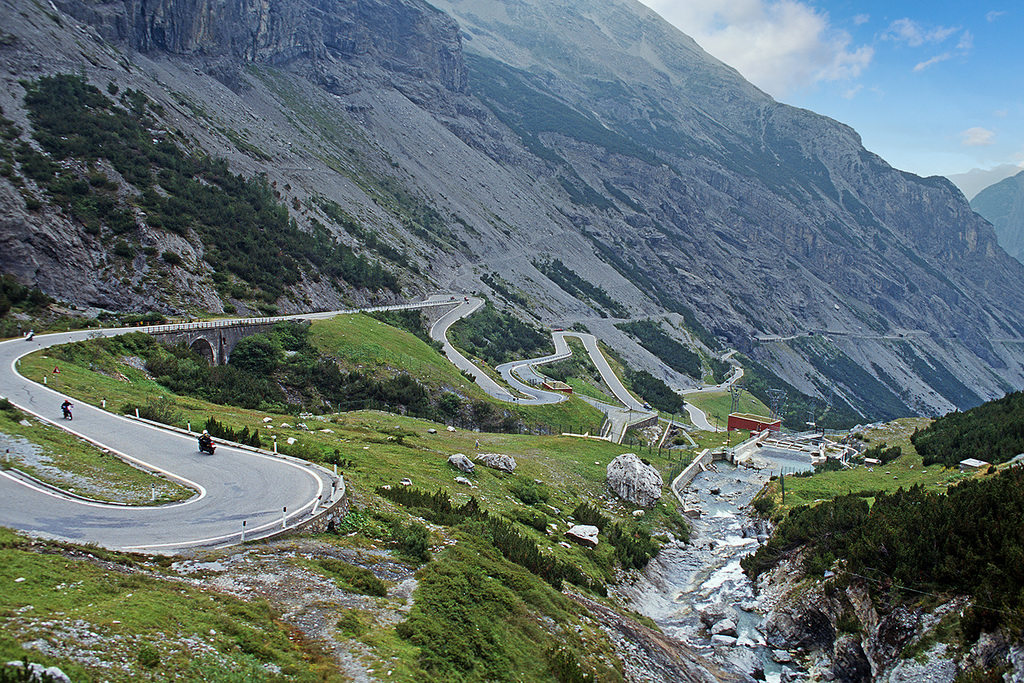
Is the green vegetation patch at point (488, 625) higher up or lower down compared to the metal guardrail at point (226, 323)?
lower down

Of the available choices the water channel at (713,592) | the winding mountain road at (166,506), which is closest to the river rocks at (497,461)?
the water channel at (713,592)

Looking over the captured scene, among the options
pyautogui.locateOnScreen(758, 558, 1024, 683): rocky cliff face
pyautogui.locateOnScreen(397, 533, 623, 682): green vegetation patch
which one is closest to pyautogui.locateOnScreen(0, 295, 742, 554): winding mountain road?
pyautogui.locateOnScreen(397, 533, 623, 682): green vegetation patch

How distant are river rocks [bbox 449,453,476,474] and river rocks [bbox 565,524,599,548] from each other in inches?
226

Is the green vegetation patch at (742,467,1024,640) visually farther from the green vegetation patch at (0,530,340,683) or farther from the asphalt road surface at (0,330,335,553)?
the asphalt road surface at (0,330,335,553)

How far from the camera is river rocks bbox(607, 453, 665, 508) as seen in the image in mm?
36938

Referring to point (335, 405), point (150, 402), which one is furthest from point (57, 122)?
point (150, 402)

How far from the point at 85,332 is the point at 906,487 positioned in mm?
50151

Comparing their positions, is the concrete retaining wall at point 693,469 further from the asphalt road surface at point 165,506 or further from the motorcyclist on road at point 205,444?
the motorcyclist on road at point 205,444

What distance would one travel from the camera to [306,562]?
15.1 metres

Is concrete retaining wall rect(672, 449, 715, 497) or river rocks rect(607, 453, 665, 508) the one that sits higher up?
river rocks rect(607, 453, 665, 508)

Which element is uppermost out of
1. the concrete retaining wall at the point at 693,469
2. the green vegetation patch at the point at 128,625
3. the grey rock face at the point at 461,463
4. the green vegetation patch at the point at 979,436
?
the green vegetation patch at the point at 979,436

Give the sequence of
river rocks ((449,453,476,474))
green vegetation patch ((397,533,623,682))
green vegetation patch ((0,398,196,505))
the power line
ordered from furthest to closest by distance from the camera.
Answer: river rocks ((449,453,476,474)), green vegetation patch ((0,398,196,505)), the power line, green vegetation patch ((397,533,623,682))

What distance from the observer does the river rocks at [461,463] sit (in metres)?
29.5

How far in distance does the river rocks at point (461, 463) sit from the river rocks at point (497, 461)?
263 cm
